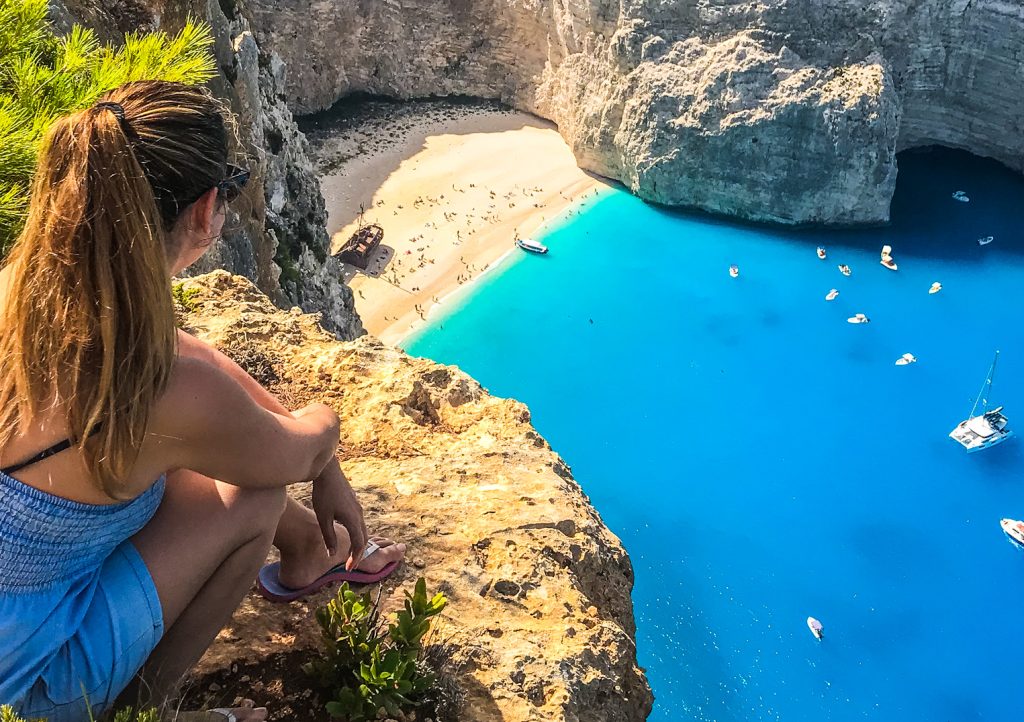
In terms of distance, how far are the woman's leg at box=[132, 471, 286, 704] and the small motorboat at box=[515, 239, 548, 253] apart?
23308mm

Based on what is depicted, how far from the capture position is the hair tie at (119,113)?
2207 mm

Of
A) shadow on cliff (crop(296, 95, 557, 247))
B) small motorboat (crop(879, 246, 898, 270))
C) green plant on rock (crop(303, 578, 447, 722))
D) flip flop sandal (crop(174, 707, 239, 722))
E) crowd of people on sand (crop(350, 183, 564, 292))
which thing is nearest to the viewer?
flip flop sandal (crop(174, 707, 239, 722))

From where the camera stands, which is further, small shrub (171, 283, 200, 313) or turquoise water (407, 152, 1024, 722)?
turquoise water (407, 152, 1024, 722)

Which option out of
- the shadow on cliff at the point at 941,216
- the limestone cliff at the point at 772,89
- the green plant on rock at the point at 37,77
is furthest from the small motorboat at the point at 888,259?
the green plant on rock at the point at 37,77

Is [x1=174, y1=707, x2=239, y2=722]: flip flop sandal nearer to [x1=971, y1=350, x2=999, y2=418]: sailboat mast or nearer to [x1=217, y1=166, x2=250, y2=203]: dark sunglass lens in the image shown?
[x1=217, y1=166, x2=250, y2=203]: dark sunglass lens

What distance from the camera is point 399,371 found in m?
6.70

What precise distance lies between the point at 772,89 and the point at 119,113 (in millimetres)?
27743

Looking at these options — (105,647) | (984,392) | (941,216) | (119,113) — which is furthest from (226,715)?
(941,216)

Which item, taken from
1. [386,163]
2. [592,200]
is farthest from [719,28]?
[386,163]

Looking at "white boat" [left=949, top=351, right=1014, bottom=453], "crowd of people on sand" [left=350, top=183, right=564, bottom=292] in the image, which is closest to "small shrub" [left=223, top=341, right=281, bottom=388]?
"crowd of people on sand" [left=350, top=183, right=564, bottom=292]

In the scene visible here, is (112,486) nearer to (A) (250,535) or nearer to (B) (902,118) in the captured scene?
(A) (250,535)

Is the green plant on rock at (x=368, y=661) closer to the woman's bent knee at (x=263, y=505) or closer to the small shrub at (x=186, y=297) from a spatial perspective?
the woman's bent knee at (x=263, y=505)

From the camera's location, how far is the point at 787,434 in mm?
19703

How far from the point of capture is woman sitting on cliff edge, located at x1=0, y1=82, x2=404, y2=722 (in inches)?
85.0
